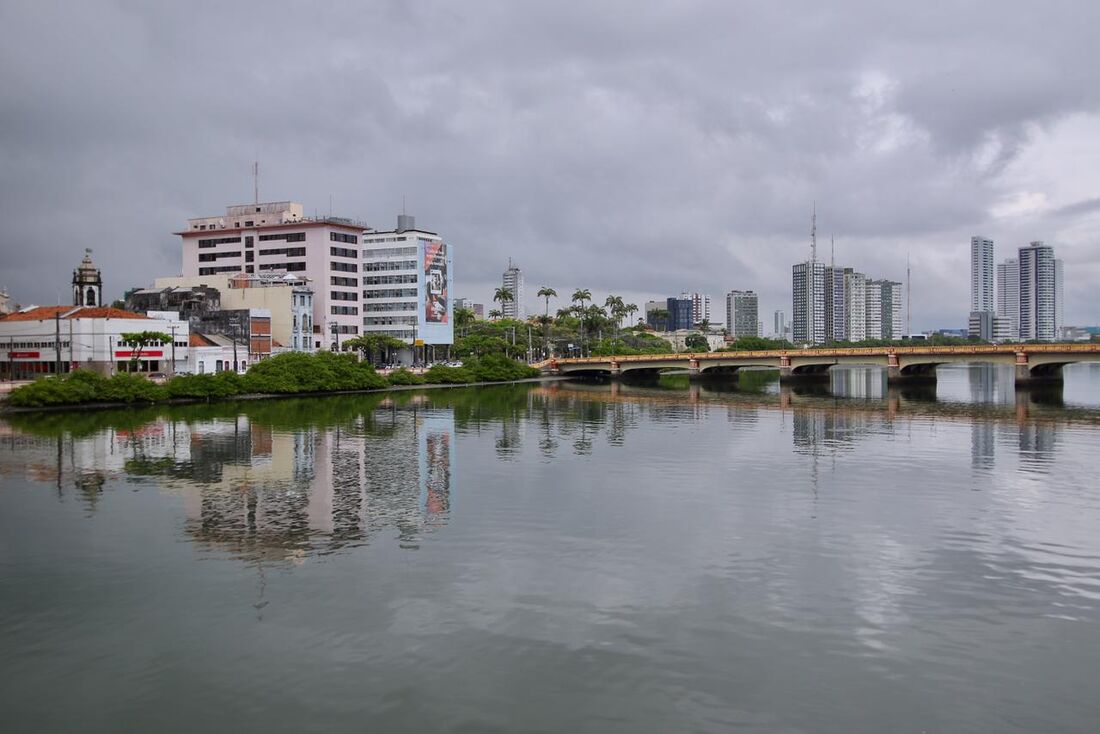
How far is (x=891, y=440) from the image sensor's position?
6556cm

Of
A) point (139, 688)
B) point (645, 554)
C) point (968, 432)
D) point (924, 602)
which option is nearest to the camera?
point (139, 688)

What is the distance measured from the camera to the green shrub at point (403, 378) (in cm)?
13700

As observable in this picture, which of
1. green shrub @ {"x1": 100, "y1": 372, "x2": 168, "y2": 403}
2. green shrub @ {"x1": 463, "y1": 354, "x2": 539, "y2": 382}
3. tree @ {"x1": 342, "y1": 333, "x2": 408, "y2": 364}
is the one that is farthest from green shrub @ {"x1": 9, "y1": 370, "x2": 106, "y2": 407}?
green shrub @ {"x1": 463, "y1": 354, "x2": 539, "y2": 382}

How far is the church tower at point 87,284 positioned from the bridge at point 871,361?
85888 millimetres

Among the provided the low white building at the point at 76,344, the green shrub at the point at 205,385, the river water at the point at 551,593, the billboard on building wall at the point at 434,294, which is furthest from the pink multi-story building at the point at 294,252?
the river water at the point at 551,593

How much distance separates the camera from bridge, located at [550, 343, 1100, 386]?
124m

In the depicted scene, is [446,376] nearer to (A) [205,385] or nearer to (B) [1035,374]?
(A) [205,385]

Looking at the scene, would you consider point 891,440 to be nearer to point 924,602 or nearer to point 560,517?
point 560,517

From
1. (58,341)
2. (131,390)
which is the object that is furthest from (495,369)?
(58,341)

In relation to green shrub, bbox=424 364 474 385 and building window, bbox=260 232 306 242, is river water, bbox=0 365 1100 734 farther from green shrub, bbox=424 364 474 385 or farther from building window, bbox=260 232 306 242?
building window, bbox=260 232 306 242

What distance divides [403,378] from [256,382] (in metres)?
29.7

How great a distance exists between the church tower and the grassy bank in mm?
36072

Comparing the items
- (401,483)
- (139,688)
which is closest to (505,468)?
(401,483)

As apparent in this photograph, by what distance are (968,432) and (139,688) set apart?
67.2 metres
